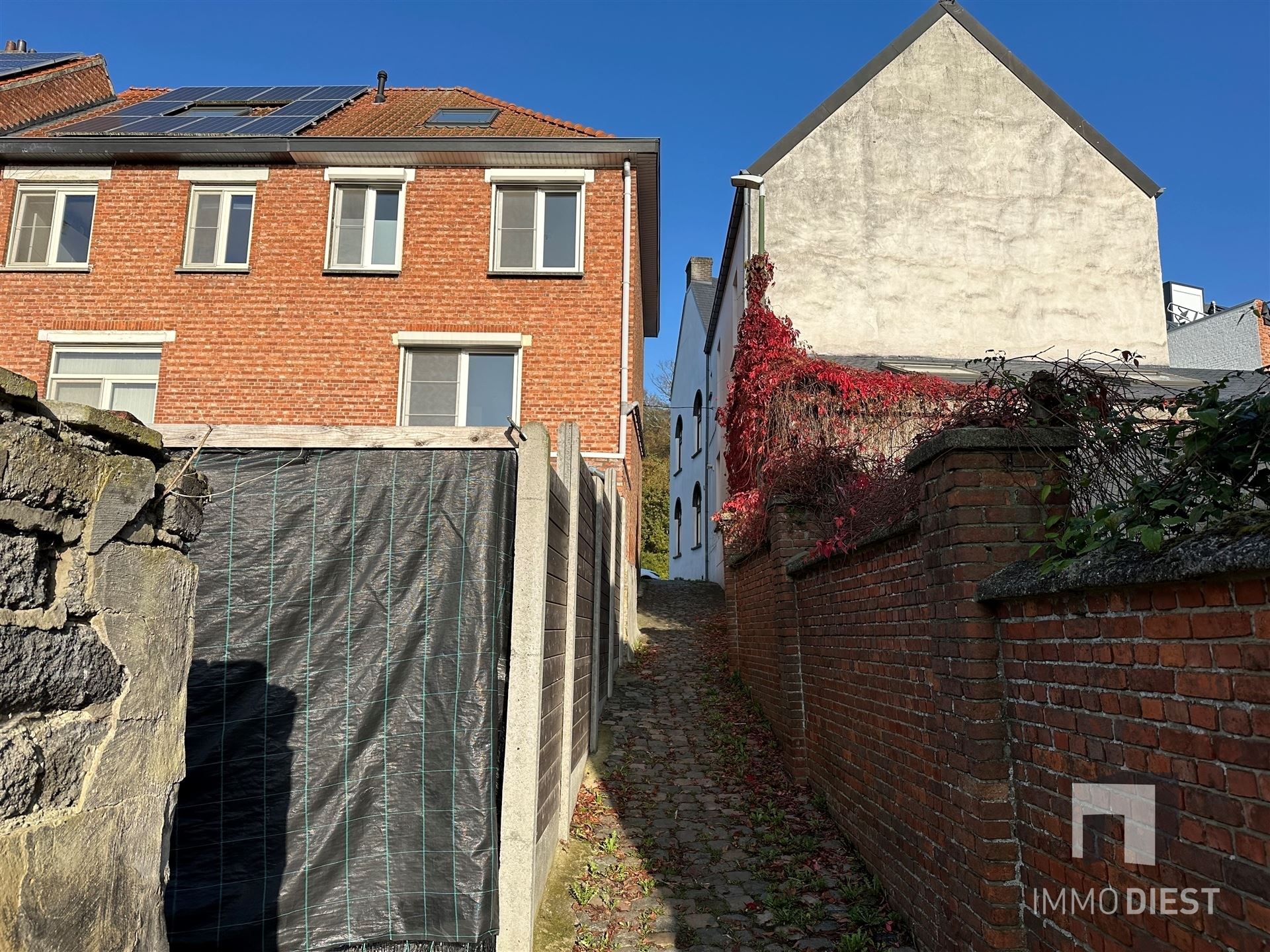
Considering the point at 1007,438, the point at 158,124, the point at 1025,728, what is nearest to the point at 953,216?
the point at 1007,438

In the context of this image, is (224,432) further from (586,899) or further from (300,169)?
(300,169)

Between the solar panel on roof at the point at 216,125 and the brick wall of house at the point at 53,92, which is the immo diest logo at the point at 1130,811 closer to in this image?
the solar panel on roof at the point at 216,125

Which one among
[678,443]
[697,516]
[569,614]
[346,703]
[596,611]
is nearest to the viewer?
[346,703]

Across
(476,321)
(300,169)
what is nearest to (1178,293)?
(476,321)

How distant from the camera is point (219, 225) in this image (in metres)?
12.1

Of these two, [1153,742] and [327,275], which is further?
[327,275]

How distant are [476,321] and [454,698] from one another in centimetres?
821

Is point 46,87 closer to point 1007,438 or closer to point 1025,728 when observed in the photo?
point 1007,438

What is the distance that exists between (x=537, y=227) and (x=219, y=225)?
15.7ft

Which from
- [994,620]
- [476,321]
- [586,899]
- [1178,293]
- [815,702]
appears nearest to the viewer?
[994,620]

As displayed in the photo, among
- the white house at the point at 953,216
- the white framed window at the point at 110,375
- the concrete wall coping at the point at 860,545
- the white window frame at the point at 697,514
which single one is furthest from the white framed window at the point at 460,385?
the white window frame at the point at 697,514

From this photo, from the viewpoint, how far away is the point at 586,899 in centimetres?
491

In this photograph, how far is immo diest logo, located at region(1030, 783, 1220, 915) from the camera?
7.68 feet

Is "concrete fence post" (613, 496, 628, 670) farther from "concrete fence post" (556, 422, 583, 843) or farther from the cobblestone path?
"concrete fence post" (556, 422, 583, 843)
